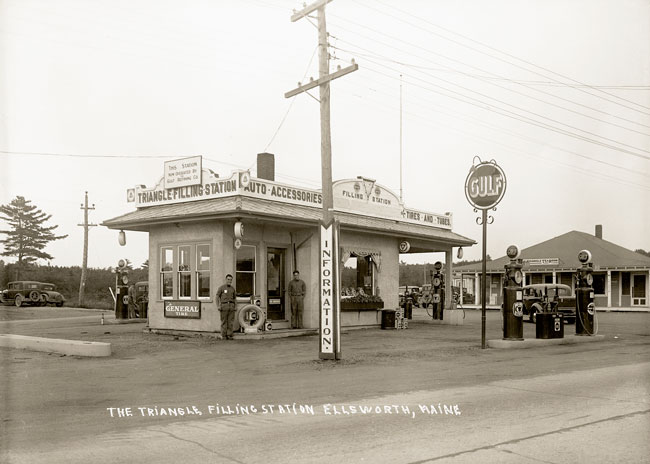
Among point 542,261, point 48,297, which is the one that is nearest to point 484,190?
point 542,261

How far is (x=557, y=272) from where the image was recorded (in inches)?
1695

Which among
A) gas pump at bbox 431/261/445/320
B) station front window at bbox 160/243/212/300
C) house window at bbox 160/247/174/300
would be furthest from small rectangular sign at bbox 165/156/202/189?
gas pump at bbox 431/261/445/320

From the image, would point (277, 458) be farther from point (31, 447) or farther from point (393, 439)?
point (31, 447)

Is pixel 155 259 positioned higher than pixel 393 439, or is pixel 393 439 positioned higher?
pixel 155 259

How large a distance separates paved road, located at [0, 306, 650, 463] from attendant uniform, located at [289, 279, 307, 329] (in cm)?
378

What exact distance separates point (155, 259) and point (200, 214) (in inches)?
133

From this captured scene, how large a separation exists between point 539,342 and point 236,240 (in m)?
8.59

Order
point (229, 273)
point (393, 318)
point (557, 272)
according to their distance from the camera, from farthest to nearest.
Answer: point (557, 272)
point (393, 318)
point (229, 273)

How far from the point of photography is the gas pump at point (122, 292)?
2653 cm

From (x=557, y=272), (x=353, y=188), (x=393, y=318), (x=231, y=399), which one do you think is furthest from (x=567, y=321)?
(x=231, y=399)

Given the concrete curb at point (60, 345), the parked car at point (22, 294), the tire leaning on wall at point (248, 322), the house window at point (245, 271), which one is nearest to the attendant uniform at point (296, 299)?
the house window at point (245, 271)

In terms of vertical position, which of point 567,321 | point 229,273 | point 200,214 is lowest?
point 567,321

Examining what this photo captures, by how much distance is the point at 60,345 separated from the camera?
1520 cm

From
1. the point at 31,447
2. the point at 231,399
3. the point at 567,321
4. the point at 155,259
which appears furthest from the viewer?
the point at 567,321
